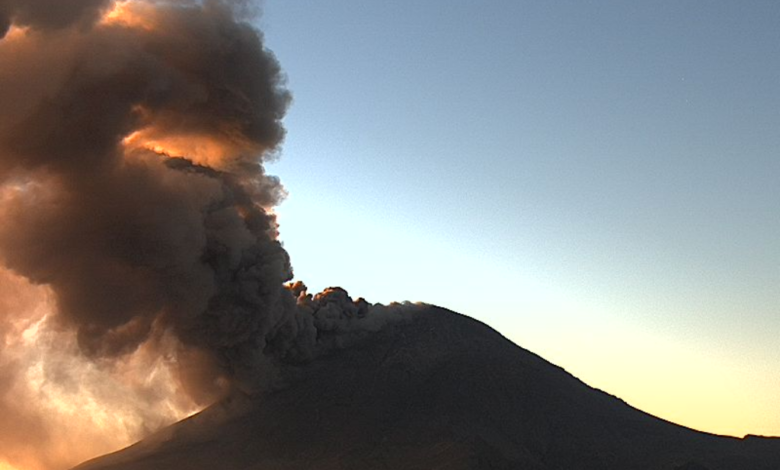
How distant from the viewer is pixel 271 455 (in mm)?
71250

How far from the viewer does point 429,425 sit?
74.2 metres

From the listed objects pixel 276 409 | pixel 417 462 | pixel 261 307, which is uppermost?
pixel 261 307

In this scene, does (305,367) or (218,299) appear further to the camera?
(305,367)

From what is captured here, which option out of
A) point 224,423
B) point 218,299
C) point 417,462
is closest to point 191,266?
point 218,299

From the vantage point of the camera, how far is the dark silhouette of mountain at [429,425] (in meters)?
69.9

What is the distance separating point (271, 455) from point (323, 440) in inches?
184

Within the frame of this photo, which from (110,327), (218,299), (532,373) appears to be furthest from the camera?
(532,373)

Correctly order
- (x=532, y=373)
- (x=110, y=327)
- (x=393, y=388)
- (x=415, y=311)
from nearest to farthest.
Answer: (x=110, y=327) → (x=393, y=388) → (x=532, y=373) → (x=415, y=311)

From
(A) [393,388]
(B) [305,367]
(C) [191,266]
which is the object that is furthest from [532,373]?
(C) [191,266]

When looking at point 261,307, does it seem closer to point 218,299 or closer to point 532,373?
point 218,299

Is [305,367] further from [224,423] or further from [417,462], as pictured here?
[417,462]

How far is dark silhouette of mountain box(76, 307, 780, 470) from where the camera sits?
69.9 metres

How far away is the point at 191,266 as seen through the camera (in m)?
65.8

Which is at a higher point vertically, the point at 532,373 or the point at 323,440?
the point at 532,373
